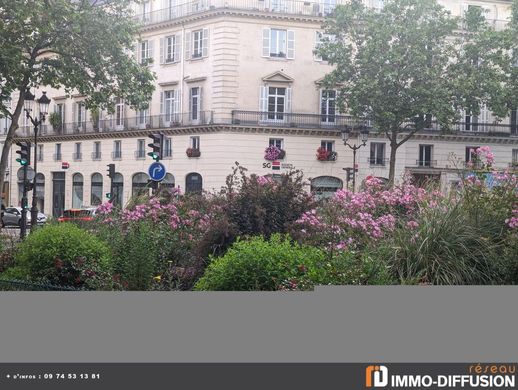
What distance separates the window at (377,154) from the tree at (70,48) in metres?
26.8

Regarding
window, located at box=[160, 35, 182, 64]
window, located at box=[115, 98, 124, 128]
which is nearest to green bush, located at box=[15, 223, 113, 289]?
window, located at box=[160, 35, 182, 64]

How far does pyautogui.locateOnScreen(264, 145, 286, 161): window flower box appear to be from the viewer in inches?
2025

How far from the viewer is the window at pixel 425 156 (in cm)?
5460

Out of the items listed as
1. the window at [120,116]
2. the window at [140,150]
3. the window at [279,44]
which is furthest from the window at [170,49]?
the window at [279,44]

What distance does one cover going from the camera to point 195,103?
5353cm

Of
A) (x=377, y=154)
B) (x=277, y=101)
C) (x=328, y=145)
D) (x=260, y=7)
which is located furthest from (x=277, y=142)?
(x=260, y=7)

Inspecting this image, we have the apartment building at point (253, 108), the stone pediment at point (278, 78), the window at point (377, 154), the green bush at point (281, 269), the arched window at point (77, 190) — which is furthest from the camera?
the arched window at point (77, 190)

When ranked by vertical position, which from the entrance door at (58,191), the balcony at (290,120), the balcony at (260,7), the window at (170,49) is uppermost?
the balcony at (260,7)

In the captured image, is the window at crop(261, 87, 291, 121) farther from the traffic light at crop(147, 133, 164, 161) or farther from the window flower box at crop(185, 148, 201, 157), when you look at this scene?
the traffic light at crop(147, 133, 164, 161)

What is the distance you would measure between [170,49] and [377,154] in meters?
15.3

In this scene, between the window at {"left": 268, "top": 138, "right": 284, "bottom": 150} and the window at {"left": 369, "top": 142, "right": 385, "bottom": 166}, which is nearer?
the window at {"left": 268, "top": 138, "right": 284, "bottom": 150}

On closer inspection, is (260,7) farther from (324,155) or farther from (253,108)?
(324,155)

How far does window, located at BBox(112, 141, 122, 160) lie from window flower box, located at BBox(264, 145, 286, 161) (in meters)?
11.4

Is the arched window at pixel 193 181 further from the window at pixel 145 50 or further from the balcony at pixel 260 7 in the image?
the balcony at pixel 260 7
